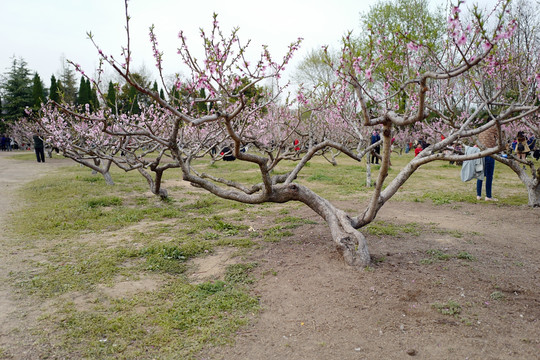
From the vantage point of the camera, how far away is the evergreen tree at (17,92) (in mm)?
34375

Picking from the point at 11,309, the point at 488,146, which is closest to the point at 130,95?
the point at 11,309

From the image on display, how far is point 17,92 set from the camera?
35125 mm

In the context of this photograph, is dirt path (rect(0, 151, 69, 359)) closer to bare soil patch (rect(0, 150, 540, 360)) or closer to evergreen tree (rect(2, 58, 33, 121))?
bare soil patch (rect(0, 150, 540, 360))

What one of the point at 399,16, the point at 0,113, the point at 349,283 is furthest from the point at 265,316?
the point at 0,113

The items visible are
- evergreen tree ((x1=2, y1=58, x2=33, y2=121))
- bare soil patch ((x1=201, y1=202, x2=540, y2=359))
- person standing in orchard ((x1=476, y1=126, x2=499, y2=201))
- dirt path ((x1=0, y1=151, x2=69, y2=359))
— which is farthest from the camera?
evergreen tree ((x1=2, y1=58, x2=33, y2=121))

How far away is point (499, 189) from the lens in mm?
10406

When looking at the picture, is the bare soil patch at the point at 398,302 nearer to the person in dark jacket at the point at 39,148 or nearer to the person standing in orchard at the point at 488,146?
the person standing in orchard at the point at 488,146

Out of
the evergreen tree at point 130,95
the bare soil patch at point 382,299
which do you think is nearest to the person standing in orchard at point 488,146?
the bare soil patch at point 382,299

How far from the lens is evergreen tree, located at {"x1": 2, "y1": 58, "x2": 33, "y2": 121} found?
113 feet

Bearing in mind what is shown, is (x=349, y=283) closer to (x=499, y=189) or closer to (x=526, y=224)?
(x=526, y=224)

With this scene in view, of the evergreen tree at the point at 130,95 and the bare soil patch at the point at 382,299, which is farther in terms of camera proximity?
the evergreen tree at the point at 130,95

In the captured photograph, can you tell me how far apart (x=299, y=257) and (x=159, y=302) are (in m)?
1.72

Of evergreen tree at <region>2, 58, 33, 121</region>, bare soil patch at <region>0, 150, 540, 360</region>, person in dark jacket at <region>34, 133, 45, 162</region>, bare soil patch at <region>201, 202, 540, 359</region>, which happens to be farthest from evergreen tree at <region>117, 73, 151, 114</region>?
evergreen tree at <region>2, 58, 33, 121</region>

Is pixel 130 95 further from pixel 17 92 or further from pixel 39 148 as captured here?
pixel 17 92
